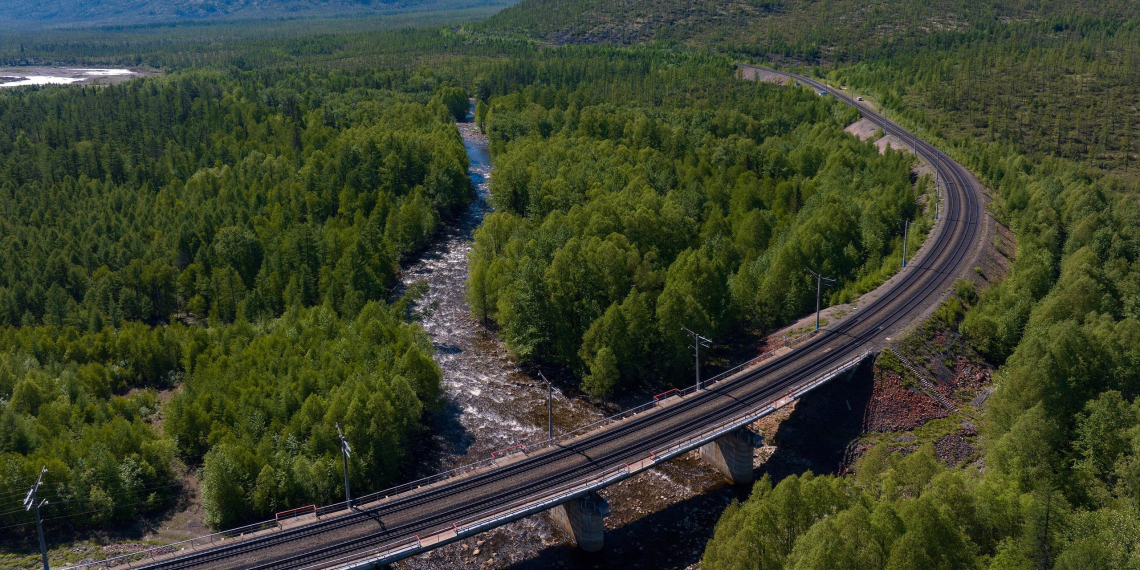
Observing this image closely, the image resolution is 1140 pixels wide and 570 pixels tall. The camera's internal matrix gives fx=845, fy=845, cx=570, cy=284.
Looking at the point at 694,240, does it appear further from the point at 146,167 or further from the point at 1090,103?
the point at 1090,103

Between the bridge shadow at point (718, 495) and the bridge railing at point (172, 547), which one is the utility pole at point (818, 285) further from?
the bridge railing at point (172, 547)

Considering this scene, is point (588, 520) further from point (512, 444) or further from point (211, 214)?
point (211, 214)

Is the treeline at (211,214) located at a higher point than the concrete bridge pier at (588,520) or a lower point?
higher

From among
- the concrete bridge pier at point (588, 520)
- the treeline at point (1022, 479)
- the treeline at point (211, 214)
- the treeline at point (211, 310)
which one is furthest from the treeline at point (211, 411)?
the treeline at point (1022, 479)

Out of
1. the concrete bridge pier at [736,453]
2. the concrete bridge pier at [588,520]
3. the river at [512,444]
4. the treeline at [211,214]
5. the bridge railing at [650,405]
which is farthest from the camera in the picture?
the treeline at [211,214]

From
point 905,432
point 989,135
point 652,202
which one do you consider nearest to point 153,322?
point 652,202

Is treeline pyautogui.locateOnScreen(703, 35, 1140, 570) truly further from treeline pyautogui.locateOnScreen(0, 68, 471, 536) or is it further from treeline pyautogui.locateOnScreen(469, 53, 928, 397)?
treeline pyautogui.locateOnScreen(0, 68, 471, 536)

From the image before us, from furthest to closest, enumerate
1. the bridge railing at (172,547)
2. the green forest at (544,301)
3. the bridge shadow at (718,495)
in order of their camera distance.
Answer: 1. the bridge shadow at (718,495)
2. the green forest at (544,301)
3. the bridge railing at (172,547)

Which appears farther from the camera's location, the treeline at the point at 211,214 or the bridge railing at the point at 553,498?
the treeline at the point at 211,214
